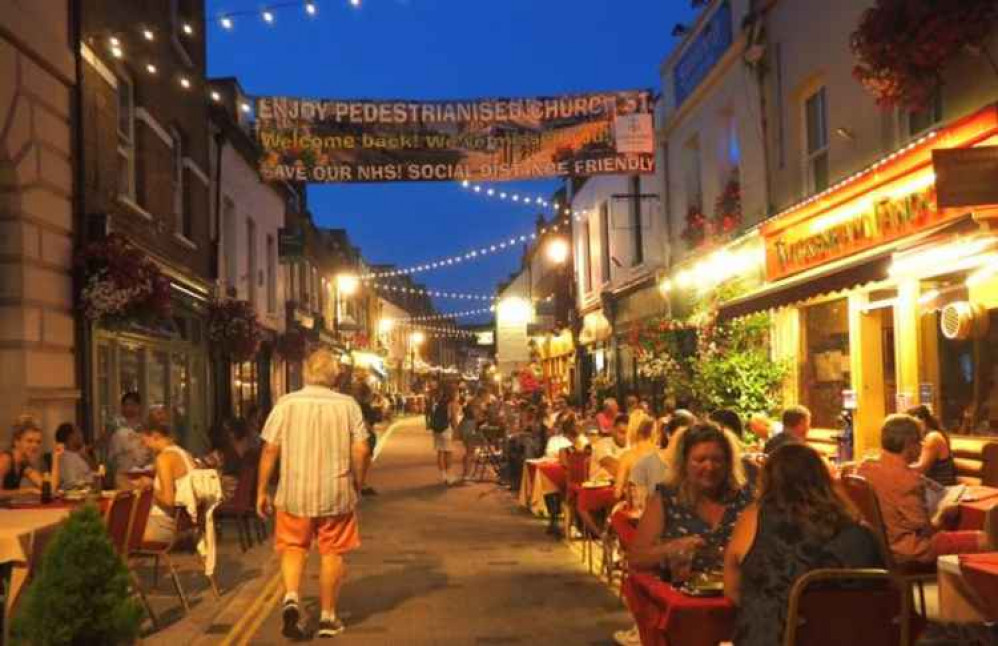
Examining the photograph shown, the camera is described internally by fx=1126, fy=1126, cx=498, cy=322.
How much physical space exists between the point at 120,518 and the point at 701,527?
165 inches

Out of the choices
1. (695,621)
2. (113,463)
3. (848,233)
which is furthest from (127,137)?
(695,621)

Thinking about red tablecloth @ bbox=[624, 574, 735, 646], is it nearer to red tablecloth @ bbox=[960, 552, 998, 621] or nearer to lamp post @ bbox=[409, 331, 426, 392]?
red tablecloth @ bbox=[960, 552, 998, 621]

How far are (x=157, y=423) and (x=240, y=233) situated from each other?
13.2 m

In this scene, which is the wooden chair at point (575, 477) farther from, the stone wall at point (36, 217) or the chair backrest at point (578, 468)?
the stone wall at point (36, 217)

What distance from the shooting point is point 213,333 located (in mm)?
19609

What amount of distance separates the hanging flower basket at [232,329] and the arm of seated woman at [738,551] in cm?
1586

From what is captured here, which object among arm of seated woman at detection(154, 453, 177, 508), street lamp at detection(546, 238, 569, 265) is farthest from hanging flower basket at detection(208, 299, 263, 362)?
street lamp at detection(546, 238, 569, 265)

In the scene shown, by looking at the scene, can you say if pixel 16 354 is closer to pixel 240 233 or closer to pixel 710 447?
pixel 710 447

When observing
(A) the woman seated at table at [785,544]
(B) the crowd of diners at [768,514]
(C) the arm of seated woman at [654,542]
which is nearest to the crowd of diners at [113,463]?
(B) the crowd of diners at [768,514]

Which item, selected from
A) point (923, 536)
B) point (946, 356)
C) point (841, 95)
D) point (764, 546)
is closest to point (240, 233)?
point (841, 95)

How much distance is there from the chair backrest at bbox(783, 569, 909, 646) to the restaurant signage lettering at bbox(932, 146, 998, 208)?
14.2 ft

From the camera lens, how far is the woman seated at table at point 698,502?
5469 millimetres

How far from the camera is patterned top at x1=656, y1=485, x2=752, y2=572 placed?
5430 millimetres

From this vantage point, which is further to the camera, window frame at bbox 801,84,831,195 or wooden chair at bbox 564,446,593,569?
window frame at bbox 801,84,831,195
